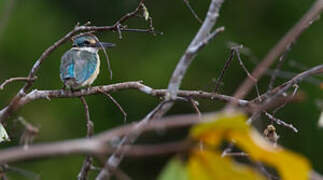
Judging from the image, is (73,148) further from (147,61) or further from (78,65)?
(147,61)

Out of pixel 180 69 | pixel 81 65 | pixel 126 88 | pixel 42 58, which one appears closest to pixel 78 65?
pixel 81 65

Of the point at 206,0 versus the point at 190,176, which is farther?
the point at 206,0

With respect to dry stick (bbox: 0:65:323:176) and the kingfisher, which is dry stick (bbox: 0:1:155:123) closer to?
the kingfisher

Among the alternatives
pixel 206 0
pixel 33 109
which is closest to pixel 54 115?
pixel 33 109

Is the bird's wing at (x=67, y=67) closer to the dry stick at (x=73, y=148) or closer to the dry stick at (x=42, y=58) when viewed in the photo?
the dry stick at (x=42, y=58)

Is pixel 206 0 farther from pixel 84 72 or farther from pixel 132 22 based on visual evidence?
pixel 84 72

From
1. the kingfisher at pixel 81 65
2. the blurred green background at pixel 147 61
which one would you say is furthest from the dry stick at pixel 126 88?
the blurred green background at pixel 147 61
